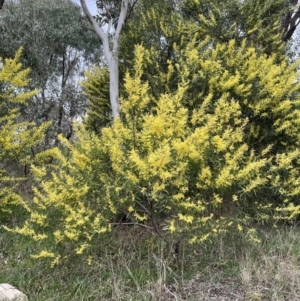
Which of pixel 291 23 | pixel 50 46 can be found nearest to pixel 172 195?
pixel 50 46

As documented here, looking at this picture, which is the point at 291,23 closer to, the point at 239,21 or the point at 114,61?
the point at 239,21

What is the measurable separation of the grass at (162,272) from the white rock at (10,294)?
110mm

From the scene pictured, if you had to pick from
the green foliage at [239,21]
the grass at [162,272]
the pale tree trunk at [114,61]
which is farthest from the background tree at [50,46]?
the grass at [162,272]

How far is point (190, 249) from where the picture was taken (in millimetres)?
3904

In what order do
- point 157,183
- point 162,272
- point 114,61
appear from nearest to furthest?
1. point 157,183
2. point 162,272
3. point 114,61

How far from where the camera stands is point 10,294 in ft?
10.6

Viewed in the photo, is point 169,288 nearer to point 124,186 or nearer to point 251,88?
point 124,186

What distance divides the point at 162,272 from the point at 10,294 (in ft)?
4.36

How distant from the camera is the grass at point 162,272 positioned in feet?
10.9

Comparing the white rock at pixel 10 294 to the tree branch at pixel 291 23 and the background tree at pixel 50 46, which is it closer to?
the background tree at pixel 50 46

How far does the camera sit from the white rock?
316 cm

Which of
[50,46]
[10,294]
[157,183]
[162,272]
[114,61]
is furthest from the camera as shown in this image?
[50,46]

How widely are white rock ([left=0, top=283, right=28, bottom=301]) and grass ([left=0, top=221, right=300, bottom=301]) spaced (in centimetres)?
11

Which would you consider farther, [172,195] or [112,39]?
[112,39]
